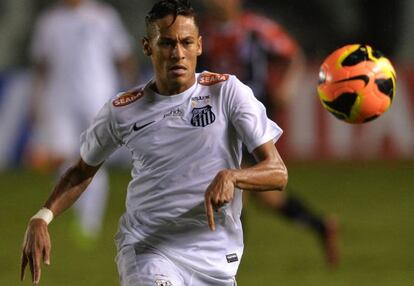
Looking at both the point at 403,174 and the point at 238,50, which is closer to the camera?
the point at 238,50

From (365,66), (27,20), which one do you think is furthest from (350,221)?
(27,20)

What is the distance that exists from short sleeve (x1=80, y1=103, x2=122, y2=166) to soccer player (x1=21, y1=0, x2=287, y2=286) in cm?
1

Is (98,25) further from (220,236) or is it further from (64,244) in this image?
(220,236)

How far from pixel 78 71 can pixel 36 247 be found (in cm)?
660

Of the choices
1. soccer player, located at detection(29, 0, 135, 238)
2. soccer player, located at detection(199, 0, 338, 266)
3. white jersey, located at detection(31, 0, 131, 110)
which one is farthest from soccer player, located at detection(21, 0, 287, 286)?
white jersey, located at detection(31, 0, 131, 110)

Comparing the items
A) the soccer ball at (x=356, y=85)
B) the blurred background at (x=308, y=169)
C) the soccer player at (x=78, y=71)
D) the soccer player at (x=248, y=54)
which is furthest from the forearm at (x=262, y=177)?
the soccer player at (x=78, y=71)

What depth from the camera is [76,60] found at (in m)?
12.2

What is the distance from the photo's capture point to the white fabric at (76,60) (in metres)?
12.0

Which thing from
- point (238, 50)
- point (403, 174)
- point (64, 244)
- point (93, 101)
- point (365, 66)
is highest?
point (365, 66)

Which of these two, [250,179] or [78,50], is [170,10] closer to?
[250,179]

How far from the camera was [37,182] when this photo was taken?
54.0 feet

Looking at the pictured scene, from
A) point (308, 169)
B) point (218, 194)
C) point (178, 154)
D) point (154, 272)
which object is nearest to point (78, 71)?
point (308, 169)

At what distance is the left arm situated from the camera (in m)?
5.16

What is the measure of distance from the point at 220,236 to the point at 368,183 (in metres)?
10.2
